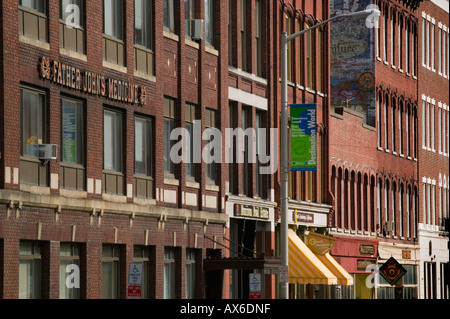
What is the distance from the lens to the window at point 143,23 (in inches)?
1391

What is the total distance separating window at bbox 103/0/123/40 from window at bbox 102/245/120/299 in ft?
18.3

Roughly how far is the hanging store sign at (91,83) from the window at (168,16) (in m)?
3.02

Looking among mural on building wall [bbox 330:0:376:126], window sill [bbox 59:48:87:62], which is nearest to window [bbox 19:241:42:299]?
window sill [bbox 59:48:87:62]

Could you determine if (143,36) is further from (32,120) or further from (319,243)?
(319,243)

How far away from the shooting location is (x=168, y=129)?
37094mm

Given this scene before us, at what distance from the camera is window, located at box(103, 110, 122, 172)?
33.3 m

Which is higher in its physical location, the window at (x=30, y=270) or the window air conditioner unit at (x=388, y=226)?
the window air conditioner unit at (x=388, y=226)

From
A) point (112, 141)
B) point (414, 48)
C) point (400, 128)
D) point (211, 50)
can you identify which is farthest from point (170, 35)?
point (414, 48)

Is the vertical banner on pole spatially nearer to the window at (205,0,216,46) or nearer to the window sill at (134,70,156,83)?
the window at (205,0,216,46)

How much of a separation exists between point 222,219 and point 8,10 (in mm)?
13350

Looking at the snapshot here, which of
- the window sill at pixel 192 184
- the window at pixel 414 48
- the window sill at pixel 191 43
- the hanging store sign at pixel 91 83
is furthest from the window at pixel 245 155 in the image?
the window at pixel 414 48

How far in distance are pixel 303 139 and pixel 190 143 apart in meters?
3.65

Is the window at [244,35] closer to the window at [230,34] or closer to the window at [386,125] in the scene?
the window at [230,34]

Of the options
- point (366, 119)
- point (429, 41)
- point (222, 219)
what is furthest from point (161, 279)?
point (429, 41)
